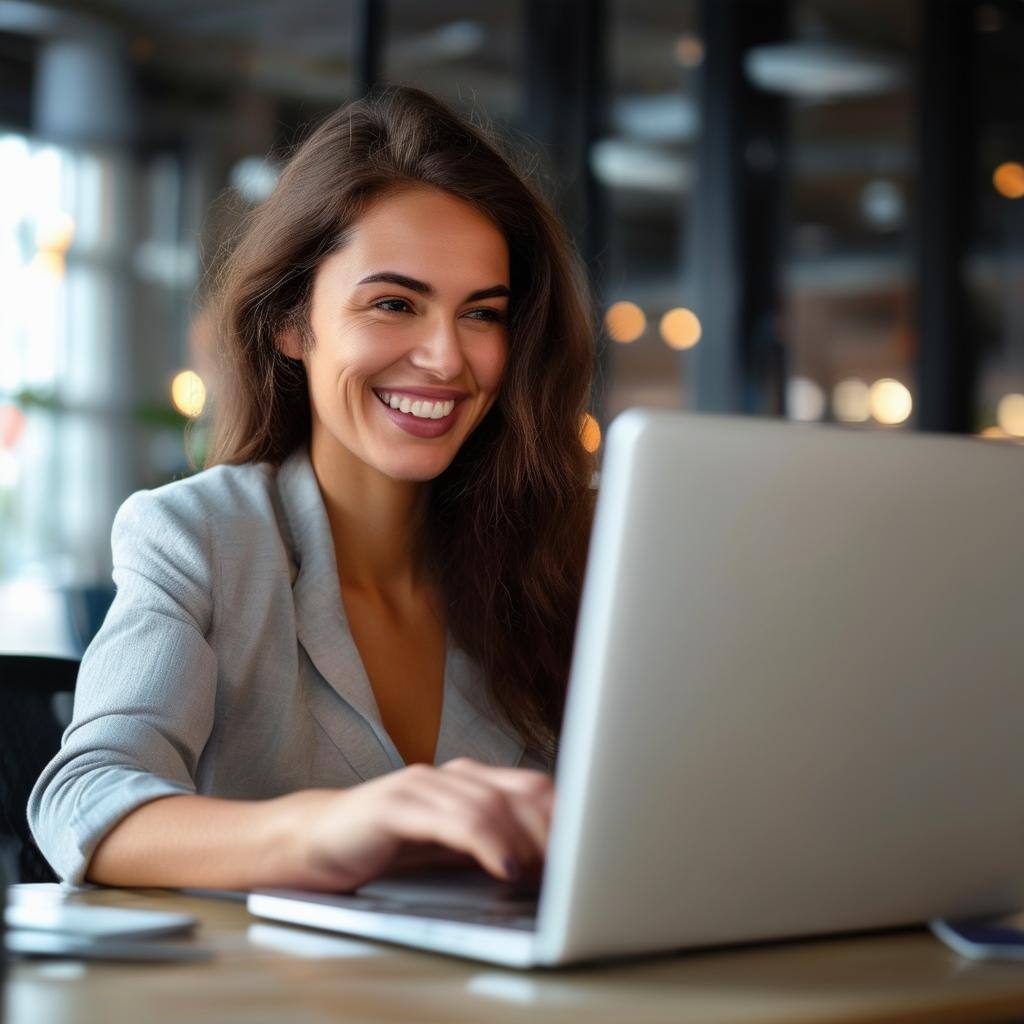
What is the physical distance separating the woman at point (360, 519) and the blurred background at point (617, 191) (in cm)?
326

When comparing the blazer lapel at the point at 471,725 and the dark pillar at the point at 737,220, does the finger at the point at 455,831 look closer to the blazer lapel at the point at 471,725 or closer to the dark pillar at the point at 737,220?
the blazer lapel at the point at 471,725

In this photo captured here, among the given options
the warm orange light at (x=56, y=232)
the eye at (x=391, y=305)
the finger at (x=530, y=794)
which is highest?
the warm orange light at (x=56, y=232)

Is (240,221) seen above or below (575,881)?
above

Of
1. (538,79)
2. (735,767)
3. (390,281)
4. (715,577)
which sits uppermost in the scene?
(538,79)

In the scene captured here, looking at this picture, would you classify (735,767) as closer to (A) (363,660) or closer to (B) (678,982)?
(B) (678,982)

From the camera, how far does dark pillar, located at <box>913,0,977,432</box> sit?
5.47 m

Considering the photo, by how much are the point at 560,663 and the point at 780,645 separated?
97cm

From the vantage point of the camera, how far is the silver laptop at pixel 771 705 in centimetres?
86

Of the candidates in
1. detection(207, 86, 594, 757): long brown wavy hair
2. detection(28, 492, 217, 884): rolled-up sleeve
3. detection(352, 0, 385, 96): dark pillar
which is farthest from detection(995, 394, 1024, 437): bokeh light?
detection(28, 492, 217, 884): rolled-up sleeve

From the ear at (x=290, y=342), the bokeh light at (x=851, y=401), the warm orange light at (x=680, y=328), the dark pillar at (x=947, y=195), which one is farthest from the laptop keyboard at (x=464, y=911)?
the bokeh light at (x=851, y=401)

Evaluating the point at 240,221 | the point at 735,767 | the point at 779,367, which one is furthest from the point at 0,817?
the point at 779,367

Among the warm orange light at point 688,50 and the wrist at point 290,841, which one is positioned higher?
the warm orange light at point 688,50

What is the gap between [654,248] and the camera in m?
5.86

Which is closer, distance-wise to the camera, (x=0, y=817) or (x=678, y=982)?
(x=678, y=982)
